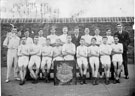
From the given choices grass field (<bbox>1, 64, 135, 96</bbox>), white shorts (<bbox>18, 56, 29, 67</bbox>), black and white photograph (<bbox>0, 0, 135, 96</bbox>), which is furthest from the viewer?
white shorts (<bbox>18, 56, 29, 67</bbox>)

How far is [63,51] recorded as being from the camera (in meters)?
4.54

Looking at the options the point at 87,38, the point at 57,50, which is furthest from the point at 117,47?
the point at 57,50

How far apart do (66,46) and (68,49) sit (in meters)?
0.05

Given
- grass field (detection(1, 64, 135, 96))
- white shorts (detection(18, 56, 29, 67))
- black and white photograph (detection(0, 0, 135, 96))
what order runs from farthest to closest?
white shorts (detection(18, 56, 29, 67)) → black and white photograph (detection(0, 0, 135, 96)) → grass field (detection(1, 64, 135, 96))

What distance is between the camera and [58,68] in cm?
449

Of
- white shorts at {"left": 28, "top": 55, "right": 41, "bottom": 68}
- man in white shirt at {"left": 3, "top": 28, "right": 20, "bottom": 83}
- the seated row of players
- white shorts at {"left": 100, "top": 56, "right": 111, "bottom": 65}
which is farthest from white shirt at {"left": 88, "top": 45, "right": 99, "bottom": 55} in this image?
man in white shirt at {"left": 3, "top": 28, "right": 20, "bottom": 83}

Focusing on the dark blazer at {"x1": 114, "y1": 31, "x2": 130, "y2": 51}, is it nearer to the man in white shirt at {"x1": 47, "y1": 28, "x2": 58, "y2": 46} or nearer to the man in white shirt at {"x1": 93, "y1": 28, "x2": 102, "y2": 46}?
the man in white shirt at {"x1": 93, "y1": 28, "x2": 102, "y2": 46}

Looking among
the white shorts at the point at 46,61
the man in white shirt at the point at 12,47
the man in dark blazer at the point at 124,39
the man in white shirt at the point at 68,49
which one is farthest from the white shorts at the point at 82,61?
the man in white shirt at the point at 12,47

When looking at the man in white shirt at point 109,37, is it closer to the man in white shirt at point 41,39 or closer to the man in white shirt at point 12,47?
the man in white shirt at point 41,39

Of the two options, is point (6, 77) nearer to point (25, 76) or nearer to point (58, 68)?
point (25, 76)

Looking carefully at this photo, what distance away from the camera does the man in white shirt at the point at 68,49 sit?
4.52 metres

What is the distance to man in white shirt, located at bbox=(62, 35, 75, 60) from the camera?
452 centimetres

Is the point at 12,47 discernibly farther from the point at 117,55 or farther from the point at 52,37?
the point at 117,55

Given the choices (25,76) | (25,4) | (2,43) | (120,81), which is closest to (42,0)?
(25,4)
